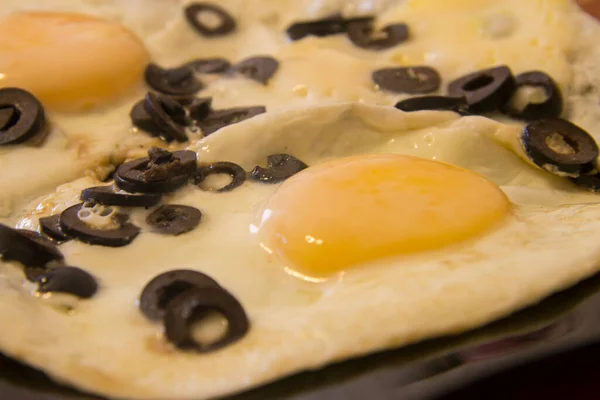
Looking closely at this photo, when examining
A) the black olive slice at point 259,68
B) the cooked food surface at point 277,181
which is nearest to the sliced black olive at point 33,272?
the cooked food surface at point 277,181

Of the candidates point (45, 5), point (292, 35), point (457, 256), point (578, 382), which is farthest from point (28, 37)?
point (578, 382)

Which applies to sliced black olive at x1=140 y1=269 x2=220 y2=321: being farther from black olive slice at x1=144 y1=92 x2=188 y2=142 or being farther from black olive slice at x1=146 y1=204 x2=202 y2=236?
black olive slice at x1=144 y1=92 x2=188 y2=142

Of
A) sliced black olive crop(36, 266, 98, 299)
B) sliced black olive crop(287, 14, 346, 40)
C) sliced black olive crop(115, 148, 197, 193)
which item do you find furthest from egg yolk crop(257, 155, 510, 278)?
sliced black olive crop(287, 14, 346, 40)

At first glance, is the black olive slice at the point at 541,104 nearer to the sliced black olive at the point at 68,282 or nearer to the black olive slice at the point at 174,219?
the black olive slice at the point at 174,219

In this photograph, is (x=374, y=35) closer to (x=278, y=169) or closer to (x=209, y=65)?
(x=209, y=65)

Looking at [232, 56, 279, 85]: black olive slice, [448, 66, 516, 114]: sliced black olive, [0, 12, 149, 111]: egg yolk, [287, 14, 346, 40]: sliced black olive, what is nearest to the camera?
[448, 66, 516, 114]: sliced black olive

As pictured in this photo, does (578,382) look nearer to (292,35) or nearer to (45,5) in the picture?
(292,35)
